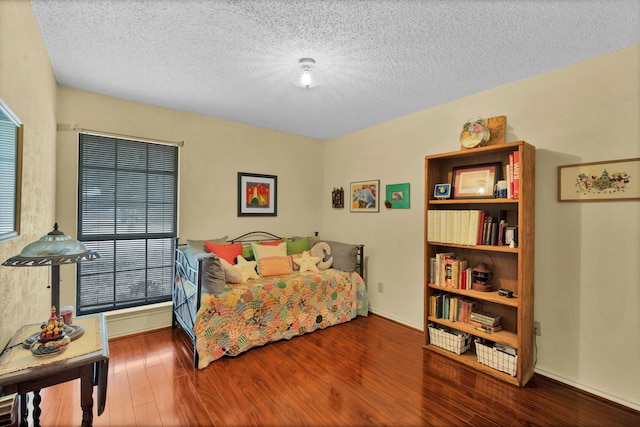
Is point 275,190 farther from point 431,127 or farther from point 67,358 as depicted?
point 67,358

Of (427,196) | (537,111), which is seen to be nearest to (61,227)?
(427,196)

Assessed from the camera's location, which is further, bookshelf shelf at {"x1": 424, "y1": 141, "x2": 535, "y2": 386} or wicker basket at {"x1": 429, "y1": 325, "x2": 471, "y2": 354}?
wicker basket at {"x1": 429, "y1": 325, "x2": 471, "y2": 354}

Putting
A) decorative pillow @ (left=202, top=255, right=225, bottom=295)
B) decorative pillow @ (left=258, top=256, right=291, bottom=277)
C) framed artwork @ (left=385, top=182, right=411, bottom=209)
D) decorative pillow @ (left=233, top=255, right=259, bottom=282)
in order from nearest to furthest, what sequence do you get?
1. decorative pillow @ (left=202, top=255, right=225, bottom=295)
2. decorative pillow @ (left=233, top=255, right=259, bottom=282)
3. decorative pillow @ (left=258, top=256, right=291, bottom=277)
4. framed artwork @ (left=385, top=182, right=411, bottom=209)

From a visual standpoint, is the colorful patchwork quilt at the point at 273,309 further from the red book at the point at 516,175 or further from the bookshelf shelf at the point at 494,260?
the red book at the point at 516,175

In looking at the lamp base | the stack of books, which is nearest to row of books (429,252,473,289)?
the stack of books

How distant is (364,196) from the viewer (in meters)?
4.13

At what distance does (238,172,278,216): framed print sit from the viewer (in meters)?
3.97

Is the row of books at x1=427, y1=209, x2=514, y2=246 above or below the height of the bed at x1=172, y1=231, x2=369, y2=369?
above

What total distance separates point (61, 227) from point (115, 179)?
65 cm

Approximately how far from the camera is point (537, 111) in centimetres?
255

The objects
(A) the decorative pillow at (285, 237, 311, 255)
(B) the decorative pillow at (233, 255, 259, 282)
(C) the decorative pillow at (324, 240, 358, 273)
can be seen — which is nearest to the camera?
(B) the decorative pillow at (233, 255, 259, 282)

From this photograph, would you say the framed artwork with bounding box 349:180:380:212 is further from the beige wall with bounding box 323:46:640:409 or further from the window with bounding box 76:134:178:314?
the window with bounding box 76:134:178:314

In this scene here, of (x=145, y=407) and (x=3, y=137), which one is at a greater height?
(x=3, y=137)

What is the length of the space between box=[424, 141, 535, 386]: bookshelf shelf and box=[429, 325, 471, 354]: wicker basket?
0.15 ft
